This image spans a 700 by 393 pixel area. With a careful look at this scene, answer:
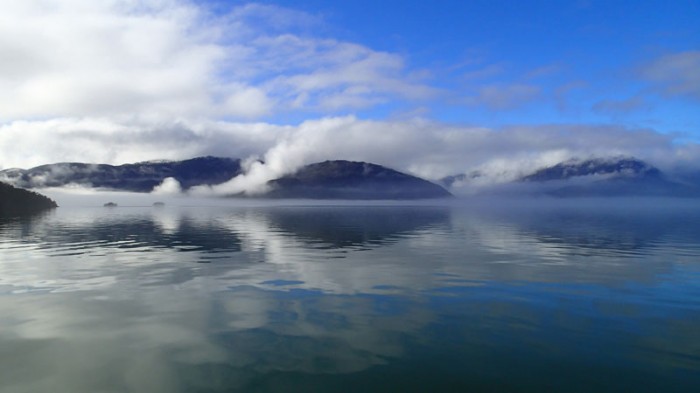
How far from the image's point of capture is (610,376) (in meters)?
16.3

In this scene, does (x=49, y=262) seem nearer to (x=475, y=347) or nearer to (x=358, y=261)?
(x=358, y=261)

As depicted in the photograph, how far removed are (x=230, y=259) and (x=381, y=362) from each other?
33.4 m

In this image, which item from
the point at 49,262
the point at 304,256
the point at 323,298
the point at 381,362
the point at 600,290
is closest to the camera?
the point at 381,362

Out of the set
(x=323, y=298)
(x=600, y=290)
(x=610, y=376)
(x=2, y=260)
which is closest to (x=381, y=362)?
(x=610, y=376)

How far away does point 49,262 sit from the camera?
44.6 m

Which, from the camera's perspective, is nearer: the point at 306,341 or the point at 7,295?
the point at 306,341

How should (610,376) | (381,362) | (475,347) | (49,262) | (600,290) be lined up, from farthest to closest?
1. (49,262)
2. (600,290)
3. (475,347)
4. (381,362)
5. (610,376)

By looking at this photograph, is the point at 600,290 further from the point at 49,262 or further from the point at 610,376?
the point at 49,262

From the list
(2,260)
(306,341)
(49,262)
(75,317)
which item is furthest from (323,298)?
(2,260)

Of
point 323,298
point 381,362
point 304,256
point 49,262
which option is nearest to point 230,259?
point 304,256

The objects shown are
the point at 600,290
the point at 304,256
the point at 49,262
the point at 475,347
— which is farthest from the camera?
the point at 304,256

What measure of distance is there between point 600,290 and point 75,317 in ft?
115

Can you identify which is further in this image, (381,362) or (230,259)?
(230,259)

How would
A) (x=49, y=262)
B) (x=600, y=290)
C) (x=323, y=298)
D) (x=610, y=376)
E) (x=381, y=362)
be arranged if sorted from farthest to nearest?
(x=49, y=262) → (x=600, y=290) → (x=323, y=298) → (x=381, y=362) → (x=610, y=376)
